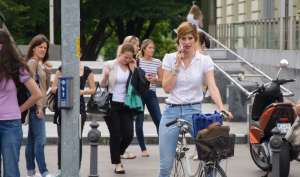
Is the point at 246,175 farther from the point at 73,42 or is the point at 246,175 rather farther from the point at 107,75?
Answer: the point at 73,42

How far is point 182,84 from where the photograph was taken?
321 inches

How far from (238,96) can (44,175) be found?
694 cm

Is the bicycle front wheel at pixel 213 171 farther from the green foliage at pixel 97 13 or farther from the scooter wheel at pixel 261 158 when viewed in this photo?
Result: the green foliage at pixel 97 13

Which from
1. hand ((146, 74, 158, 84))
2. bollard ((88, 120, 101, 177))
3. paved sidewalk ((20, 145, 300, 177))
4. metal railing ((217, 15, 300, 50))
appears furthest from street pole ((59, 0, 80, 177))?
metal railing ((217, 15, 300, 50))

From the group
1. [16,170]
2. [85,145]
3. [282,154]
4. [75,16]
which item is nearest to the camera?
[16,170]

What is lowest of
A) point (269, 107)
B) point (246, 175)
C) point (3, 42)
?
point (246, 175)

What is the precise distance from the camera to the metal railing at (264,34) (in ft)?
68.0

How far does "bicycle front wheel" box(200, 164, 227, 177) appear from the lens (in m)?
7.58

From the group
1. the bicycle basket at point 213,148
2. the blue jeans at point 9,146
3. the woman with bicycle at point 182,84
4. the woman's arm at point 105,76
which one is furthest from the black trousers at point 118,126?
the bicycle basket at point 213,148

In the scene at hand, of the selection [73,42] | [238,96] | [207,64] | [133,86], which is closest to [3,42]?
[73,42]

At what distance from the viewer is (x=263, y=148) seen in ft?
36.9

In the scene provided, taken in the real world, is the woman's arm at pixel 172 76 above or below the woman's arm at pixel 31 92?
above

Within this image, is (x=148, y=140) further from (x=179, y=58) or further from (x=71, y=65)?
(x=179, y=58)

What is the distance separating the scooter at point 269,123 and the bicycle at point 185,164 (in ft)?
7.88
